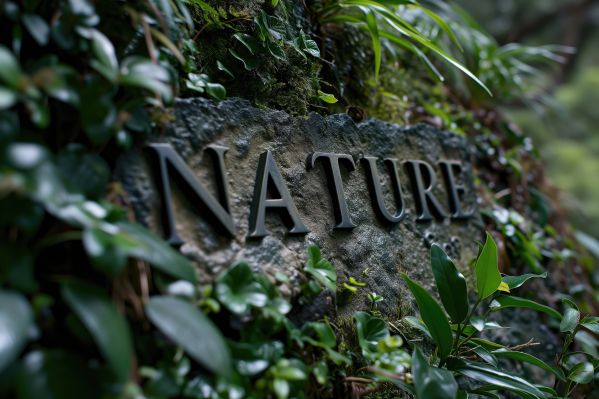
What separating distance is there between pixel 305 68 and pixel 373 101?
1.21ft

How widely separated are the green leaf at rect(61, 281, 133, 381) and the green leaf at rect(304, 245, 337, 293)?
431 millimetres

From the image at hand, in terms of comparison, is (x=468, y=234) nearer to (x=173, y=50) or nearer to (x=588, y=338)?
(x=588, y=338)

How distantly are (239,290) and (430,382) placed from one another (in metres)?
0.39

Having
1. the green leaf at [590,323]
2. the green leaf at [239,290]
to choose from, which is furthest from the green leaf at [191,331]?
the green leaf at [590,323]

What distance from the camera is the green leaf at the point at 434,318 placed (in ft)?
3.36

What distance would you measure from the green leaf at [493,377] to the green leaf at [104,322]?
0.73 metres

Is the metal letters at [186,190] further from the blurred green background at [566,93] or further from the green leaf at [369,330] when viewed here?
the blurred green background at [566,93]

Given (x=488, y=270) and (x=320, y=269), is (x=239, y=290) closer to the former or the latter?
(x=320, y=269)

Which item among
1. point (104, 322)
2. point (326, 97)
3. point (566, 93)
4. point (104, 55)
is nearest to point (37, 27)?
point (104, 55)

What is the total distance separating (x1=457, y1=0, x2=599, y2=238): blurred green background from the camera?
3.52 metres

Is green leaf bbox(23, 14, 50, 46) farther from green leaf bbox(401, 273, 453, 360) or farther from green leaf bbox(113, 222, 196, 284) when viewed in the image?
green leaf bbox(401, 273, 453, 360)

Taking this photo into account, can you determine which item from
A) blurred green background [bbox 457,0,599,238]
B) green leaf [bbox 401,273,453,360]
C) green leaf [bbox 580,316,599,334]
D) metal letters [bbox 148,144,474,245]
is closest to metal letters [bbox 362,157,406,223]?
metal letters [bbox 148,144,474,245]

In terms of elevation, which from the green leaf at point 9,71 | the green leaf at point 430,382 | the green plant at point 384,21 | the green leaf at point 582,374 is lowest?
the green leaf at point 582,374

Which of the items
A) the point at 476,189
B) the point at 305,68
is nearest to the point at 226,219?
the point at 305,68
